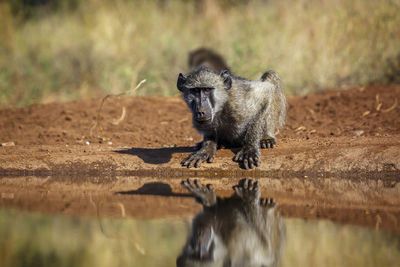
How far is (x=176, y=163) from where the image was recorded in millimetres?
6266

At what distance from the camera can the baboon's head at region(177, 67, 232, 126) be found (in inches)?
227

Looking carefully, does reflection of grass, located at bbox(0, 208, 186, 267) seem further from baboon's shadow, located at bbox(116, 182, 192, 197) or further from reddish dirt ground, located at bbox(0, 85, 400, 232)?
baboon's shadow, located at bbox(116, 182, 192, 197)

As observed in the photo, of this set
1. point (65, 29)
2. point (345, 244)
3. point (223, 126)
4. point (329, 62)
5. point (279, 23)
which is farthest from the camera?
point (65, 29)

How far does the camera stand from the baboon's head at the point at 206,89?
5.76 m

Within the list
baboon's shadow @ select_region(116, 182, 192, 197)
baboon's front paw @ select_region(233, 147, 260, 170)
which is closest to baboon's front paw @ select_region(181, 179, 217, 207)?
baboon's shadow @ select_region(116, 182, 192, 197)

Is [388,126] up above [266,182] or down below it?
above

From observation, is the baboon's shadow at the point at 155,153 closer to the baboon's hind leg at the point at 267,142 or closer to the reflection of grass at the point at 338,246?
the baboon's hind leg at the point at 267,142

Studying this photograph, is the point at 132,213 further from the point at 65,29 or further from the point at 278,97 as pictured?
the point at 65,29

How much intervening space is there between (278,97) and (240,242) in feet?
11.2

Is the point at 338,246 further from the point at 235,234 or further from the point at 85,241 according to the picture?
the point at 85,241

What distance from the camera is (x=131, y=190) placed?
5461 mm

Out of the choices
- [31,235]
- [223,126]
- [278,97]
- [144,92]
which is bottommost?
[31,235]

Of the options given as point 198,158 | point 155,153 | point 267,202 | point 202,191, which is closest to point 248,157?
point 198,158

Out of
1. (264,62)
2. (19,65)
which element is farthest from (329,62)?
(19,65)
